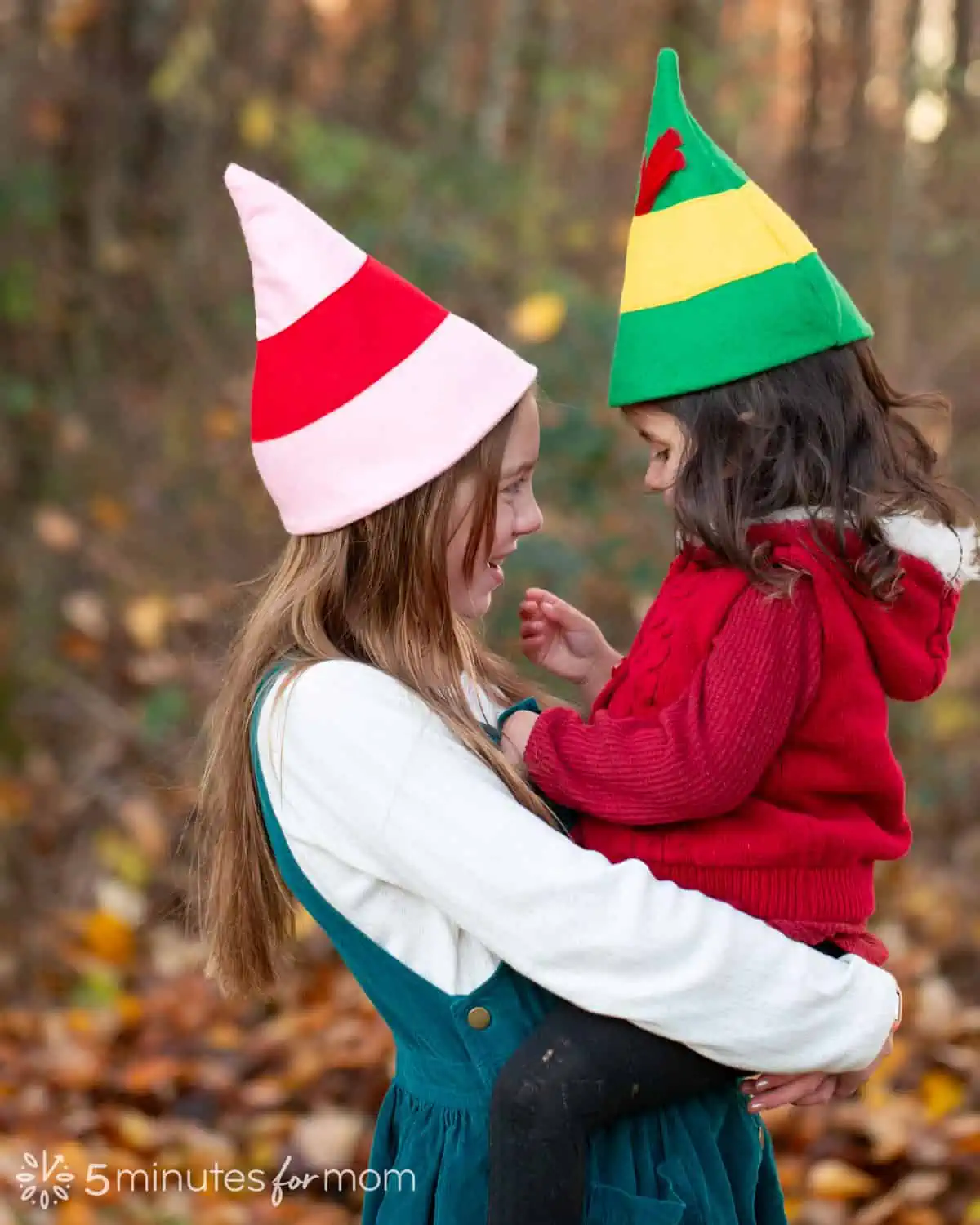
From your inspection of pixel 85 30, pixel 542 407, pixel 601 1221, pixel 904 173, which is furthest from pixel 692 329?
pixel 85 30

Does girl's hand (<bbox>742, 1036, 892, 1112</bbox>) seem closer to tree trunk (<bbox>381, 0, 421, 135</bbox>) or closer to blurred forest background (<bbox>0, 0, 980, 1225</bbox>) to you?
blurred forest background (<bbox>0, 0, 980, 1225</bbox>)

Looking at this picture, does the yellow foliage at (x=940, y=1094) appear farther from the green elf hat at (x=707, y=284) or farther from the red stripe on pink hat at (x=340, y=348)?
the red stripe on pink hat at (x=340, y=348)

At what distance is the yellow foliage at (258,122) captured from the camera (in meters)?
5.89

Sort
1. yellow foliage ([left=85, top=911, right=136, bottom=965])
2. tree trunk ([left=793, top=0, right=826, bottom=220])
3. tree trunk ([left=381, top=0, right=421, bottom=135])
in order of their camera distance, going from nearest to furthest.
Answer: yellow foliage ([left=85, top=911, right=136, bottom=965]) → tree trunk ([left=381, top=0, right=421, bottom=135]) → tree trunk ([left=793, top=0, right=826, bottom=220])

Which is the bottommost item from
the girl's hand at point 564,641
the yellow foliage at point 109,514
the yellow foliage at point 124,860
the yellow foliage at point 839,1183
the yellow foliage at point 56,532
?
the yellow foliage at point 124,860

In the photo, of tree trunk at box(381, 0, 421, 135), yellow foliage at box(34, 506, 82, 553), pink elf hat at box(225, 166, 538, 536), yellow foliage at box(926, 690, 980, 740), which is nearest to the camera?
pink elf hat at box(225, 166, 538, 536)

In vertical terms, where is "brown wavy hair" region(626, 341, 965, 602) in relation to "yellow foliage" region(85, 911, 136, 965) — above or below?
above

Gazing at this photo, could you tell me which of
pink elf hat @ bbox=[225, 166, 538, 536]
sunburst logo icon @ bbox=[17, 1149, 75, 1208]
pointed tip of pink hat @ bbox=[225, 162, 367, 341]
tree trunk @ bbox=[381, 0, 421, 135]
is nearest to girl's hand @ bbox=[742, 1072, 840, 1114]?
pink elf hat @ bbox=[225, 166, 538, 536]

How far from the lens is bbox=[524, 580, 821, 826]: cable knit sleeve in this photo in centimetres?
169

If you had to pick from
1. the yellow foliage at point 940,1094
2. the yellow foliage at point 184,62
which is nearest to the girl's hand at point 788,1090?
the yellow foliage at point 940,1094

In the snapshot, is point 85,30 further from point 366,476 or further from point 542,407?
point 366,476

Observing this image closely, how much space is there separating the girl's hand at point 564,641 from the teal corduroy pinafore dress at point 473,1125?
1.80 feet

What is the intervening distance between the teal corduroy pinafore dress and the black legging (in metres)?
0.03

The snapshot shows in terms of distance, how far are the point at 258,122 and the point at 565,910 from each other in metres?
4.94
